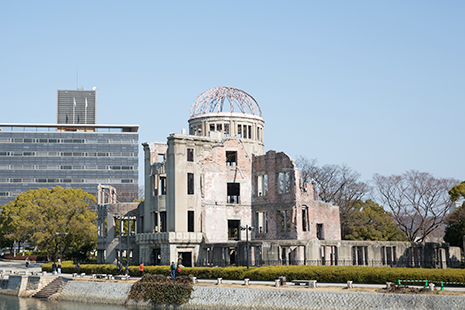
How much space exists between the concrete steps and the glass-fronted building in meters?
86.1

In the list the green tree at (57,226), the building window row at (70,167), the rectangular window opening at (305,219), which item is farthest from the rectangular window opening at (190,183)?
the building window row at (70,167)

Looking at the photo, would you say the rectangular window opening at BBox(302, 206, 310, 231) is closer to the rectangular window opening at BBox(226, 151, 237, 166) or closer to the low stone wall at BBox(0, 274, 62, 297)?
the rectangular window opening at BBox(226, 151, 237, 166)

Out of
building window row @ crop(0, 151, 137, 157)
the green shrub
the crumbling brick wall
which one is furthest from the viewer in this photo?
building window row @ crop(0, 151, 137, 157)

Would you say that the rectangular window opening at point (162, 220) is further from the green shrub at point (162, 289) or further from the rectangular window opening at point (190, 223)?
the green shrub at point (162, 289)

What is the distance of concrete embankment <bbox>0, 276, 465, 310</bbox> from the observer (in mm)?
31828

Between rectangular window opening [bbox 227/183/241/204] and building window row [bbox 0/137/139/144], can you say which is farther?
building window row [bbox 0/137/139/144]

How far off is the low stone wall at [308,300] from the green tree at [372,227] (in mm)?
30412

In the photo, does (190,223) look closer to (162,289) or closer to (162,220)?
(162,220)

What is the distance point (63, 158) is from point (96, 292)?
329 ft

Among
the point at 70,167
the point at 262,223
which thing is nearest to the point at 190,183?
the point at 262,223

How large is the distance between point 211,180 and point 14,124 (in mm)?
99937

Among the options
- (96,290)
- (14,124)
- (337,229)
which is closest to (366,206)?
(337,229)

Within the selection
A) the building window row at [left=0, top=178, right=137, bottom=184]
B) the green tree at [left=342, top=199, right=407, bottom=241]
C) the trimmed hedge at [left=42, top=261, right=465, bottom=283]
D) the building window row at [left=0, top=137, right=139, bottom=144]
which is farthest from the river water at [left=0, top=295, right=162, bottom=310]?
the building window row at [left=0, top=137, right=139, bottom=144]

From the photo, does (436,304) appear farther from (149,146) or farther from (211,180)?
(149,146)
